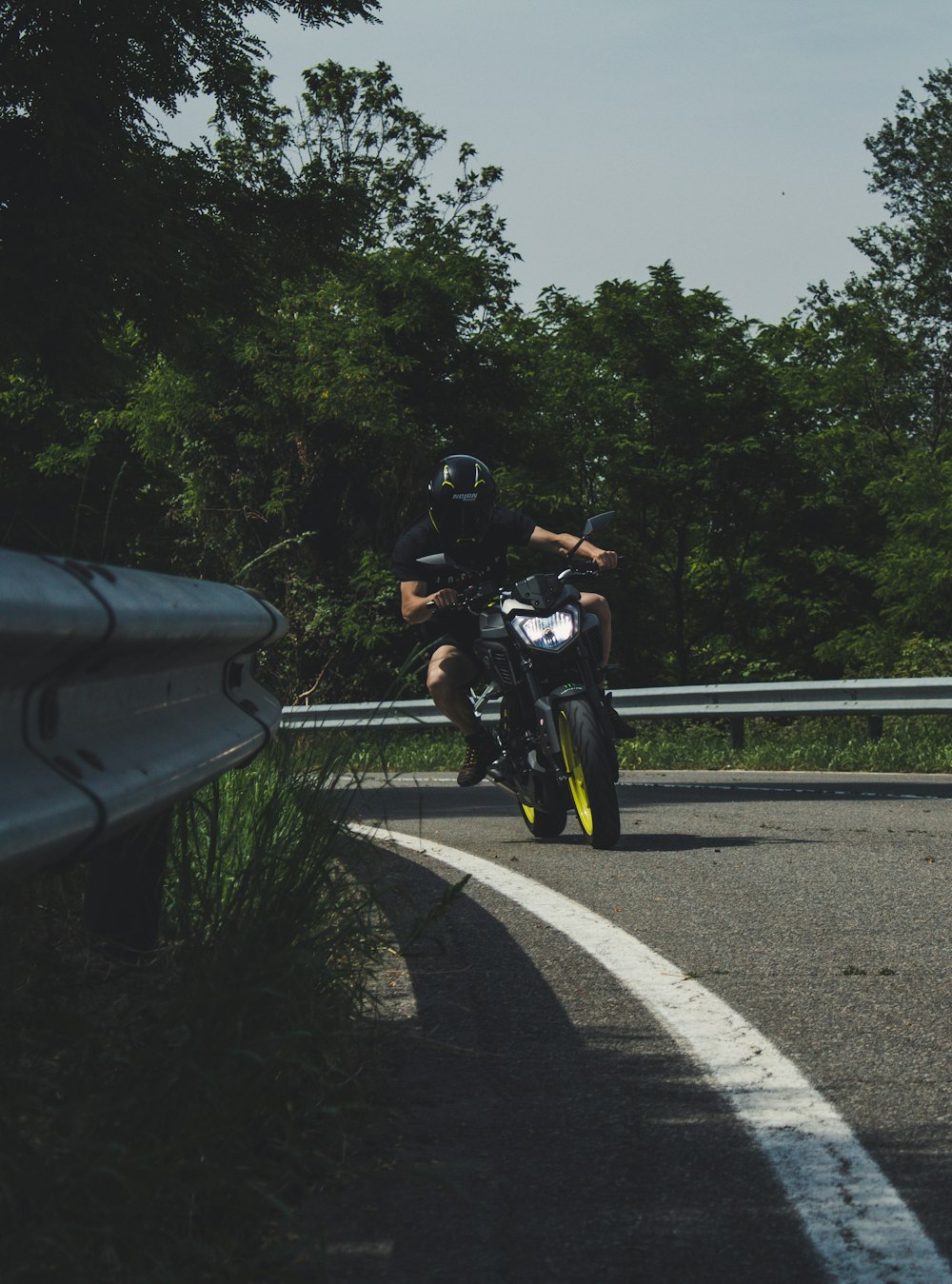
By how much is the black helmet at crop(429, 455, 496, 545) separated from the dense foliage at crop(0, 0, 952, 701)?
1125mm

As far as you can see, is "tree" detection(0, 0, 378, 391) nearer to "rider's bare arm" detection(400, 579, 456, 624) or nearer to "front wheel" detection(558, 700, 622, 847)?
"rider's bare arm" detection(400, 579, 456, 624)

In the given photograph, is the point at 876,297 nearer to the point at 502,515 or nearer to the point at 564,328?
the point at 564,328

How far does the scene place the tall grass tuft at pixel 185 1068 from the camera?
2.46 meters

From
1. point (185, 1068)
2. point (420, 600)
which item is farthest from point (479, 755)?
point (185, 1068)

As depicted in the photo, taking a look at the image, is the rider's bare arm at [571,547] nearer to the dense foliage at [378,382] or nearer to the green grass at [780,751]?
the dense foliage at [378,382]

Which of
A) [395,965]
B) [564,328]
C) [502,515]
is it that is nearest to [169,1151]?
[395,965]

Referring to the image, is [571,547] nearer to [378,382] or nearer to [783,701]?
[783,701]

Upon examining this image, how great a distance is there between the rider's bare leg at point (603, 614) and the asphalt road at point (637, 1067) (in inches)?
44.8

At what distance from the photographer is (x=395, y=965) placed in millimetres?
4934

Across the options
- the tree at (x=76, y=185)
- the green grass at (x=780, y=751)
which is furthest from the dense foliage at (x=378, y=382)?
the green grass at (x=780, y=751)

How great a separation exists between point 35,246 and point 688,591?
32832 millimetres

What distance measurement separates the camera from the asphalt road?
8.98ft

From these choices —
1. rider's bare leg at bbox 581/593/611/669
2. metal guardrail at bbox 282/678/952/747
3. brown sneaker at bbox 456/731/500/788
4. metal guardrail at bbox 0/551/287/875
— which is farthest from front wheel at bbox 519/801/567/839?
metal guardrail at bbox 282/678/952/747

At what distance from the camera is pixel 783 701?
644 inches
